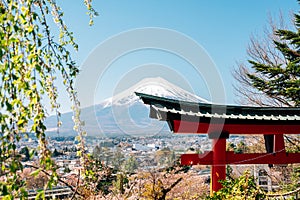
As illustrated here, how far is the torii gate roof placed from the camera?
11.7 feet

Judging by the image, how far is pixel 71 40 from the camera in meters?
1.57

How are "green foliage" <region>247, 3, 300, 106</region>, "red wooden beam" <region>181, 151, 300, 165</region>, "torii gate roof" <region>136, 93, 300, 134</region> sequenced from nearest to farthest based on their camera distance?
"torii gate roof" <region>136, 93, 300, 134</region> → "red wooden beam" <region>181, 151, 300, 165</region> → "green foliage" <region>247, 3, 300, 106</region>

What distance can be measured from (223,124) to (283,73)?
6.41 m

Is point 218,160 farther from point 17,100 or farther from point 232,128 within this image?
point 17,100

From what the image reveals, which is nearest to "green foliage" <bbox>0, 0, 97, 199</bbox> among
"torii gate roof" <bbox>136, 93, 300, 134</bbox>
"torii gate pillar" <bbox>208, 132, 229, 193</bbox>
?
"torii gate roof" <bbox>136, 93, 300, 134</bbox>

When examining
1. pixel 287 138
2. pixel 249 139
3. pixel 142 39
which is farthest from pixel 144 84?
pixel 249 139

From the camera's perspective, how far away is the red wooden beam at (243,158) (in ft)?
12.6

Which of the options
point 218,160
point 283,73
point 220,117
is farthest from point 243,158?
point 283,73

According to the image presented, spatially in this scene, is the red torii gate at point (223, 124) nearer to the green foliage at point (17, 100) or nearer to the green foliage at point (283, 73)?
the green foliage at point (17, 100)

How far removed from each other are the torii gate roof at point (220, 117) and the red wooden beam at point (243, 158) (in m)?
0.30

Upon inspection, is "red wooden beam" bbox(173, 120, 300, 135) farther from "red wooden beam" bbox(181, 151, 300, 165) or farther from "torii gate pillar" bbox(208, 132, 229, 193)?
"red wooden beam" bbox(181, 151, 300, 165)

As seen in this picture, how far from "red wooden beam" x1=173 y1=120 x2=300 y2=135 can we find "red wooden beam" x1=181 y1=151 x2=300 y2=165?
0.95 feet

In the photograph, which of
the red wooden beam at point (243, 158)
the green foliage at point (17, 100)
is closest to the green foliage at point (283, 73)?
the red wooden beam at point (243, 158)

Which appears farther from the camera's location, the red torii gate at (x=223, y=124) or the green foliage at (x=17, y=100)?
the red torii gate at (x=223, y=124)
